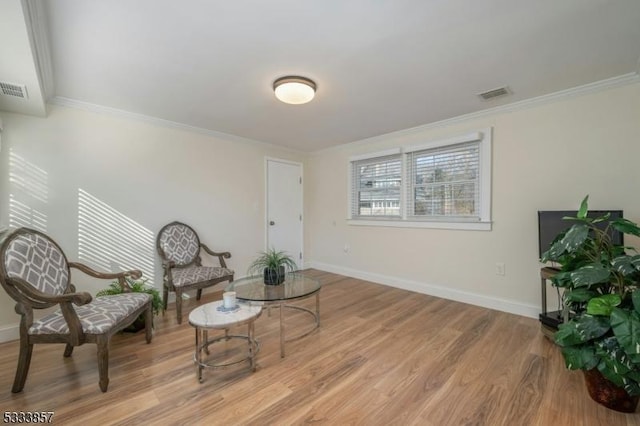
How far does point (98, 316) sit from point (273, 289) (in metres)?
1.30

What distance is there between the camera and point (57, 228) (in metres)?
2.79

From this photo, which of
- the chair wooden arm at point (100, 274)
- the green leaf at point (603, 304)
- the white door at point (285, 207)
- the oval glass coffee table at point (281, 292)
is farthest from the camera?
the white door at point (285, 207)

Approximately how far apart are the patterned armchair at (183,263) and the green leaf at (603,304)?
125 inches

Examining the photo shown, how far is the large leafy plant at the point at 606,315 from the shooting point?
1366mm

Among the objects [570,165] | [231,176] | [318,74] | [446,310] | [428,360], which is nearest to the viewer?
[428,360]

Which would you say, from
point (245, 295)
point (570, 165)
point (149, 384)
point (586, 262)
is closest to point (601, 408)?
point (586, 262)

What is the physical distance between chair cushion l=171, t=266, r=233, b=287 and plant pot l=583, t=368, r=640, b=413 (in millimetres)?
3249

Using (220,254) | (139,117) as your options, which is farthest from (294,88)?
(220,254)

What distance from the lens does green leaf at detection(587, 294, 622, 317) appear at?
1460mm

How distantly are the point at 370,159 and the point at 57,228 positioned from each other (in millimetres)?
4020

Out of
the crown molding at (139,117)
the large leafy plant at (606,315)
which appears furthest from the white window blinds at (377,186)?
the large leafy plant at (606,315)

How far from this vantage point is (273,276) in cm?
266

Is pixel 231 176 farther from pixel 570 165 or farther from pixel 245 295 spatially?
pixel 570 165

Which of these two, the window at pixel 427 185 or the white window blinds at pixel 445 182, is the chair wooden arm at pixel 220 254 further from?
the white window blinds at pixel 445 182
